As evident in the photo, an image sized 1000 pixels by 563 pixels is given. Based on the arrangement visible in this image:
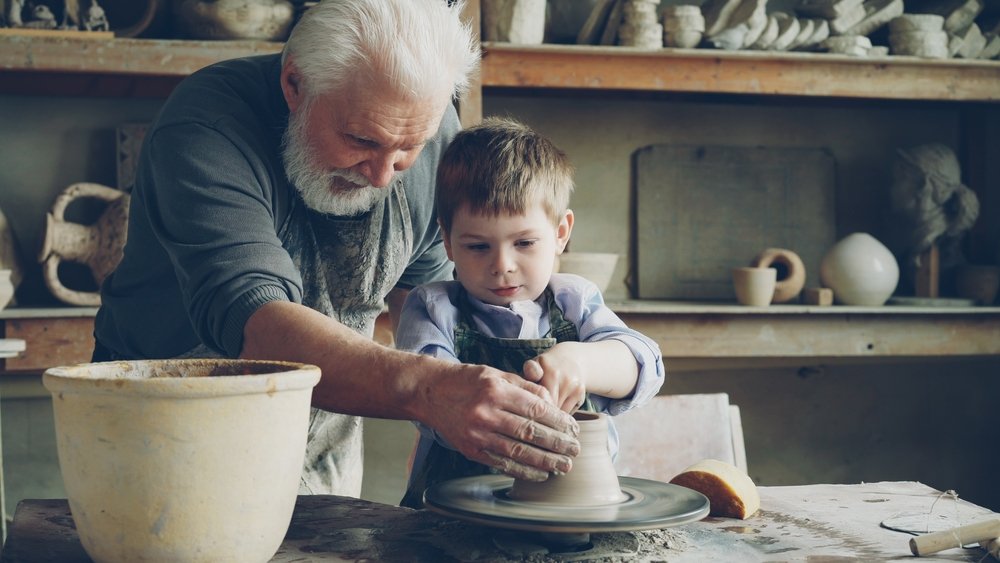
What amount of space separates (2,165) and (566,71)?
1888mm

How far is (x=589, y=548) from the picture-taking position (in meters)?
1.21

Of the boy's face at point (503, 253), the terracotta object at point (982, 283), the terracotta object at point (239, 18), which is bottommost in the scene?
the terracotta object at point (982, 283)

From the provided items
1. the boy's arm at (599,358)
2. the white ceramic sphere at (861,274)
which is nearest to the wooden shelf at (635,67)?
the white ceramic sphere at (861,274)

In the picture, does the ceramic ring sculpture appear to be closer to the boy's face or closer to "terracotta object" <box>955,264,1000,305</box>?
"terracotta object" <box>955,264,1000,305</box>

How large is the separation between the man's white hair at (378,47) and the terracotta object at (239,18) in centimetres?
127

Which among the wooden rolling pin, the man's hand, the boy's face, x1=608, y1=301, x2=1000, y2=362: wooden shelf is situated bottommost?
x1=608, y1=301, x2=1000, y2=362: wooden shelf

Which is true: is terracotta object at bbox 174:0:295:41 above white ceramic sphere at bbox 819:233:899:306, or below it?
above

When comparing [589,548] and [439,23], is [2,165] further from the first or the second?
[589,548]

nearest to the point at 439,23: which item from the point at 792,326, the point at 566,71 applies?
the point at 566,71

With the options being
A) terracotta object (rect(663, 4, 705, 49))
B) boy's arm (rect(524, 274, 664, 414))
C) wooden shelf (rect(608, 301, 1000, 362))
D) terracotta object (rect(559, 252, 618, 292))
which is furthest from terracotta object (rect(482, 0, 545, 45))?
boy's arm (rect(524, 274, 664, 414))

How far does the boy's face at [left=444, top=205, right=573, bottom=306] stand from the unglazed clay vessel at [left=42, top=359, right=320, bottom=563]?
0.60 meters

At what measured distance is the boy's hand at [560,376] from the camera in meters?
1.31

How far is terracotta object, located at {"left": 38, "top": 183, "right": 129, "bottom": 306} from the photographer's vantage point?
3064mm

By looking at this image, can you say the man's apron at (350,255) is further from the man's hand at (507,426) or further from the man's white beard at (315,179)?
the man's hand at (507,426)
